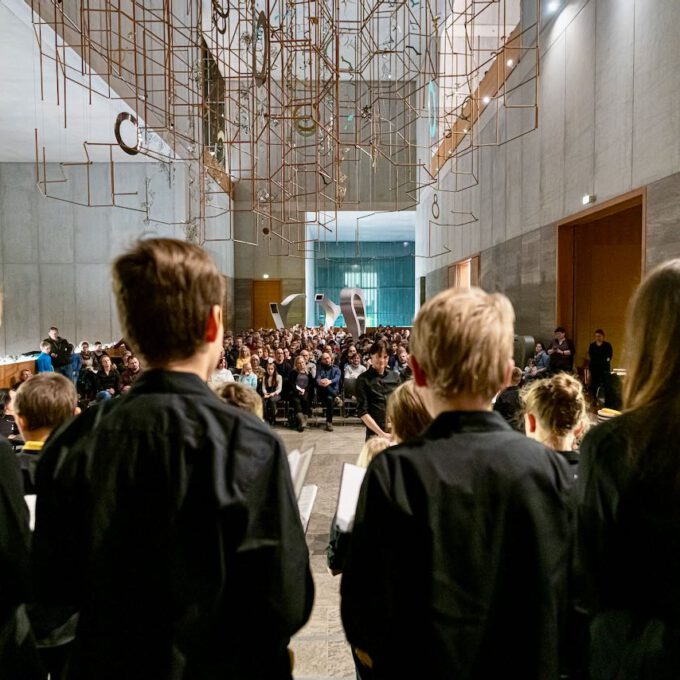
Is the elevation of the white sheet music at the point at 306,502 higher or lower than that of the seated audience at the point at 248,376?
higher

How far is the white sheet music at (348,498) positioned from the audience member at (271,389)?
7.22 m

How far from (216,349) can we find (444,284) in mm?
20336

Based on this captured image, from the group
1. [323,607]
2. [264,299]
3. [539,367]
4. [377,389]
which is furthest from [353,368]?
[264,299]

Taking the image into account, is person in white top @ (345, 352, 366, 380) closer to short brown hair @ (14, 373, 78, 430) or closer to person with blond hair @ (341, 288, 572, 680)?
short brown hair @ (14, 373, 78, 430)

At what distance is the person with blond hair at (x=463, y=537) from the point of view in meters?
1.13

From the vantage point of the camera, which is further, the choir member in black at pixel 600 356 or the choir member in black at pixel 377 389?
the choir member in black at pixel 600 356

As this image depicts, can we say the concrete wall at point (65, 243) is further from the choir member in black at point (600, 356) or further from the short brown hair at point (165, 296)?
the short brown hair at point (165, 296)

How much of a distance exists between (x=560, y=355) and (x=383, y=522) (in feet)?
30.9

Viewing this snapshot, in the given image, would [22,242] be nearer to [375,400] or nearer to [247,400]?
[375,400]

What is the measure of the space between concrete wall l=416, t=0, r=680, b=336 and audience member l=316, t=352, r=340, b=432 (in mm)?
4405

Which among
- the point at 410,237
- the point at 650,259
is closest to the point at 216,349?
the point at 650,259

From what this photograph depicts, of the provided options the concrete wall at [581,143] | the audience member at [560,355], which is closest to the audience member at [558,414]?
the concrete wall at [581,143]

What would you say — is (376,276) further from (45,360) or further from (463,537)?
(463,537)

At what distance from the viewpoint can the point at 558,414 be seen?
2.19 meters
